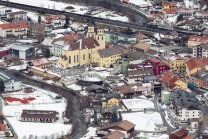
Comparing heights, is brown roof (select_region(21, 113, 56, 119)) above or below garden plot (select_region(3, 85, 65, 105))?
below

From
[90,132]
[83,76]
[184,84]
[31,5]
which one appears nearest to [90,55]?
[83,76]

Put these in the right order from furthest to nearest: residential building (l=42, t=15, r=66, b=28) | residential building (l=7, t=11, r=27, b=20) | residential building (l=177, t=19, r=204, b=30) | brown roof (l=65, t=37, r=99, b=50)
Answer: residential building (l=7, t=11, r=27, b=20) → residential building (l=42, t=15, r=66, b=28) → residential building (l=177, t=19, r=204, b=30) → brown roof (l=65, t=37, r=99, b=50)

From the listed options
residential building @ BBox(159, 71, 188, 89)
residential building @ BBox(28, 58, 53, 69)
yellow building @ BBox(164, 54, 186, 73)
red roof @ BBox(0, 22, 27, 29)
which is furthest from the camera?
red roof @ BBox(0, 22, 27, 29)

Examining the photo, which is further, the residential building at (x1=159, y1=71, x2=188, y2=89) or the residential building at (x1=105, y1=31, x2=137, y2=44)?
the residential building at (x1=105, y1=31, x2=137, y2=44)

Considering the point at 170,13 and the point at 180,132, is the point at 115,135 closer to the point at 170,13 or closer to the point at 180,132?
the point at 180,132

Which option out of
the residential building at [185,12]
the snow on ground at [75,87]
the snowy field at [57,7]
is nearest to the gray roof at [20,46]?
the snow on ground at [75,87]

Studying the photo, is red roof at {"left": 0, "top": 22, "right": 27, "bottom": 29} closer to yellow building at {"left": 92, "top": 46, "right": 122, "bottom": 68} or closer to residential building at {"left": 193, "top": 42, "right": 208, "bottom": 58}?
yellow building at {"left": 92, "top": 46, "right": 122, "bottom": 68}

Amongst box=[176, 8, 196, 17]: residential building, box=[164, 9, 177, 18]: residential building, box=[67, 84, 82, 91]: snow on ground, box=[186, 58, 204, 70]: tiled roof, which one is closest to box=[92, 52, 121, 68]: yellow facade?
box=[67, 84, 82, 91]: snow on ground
